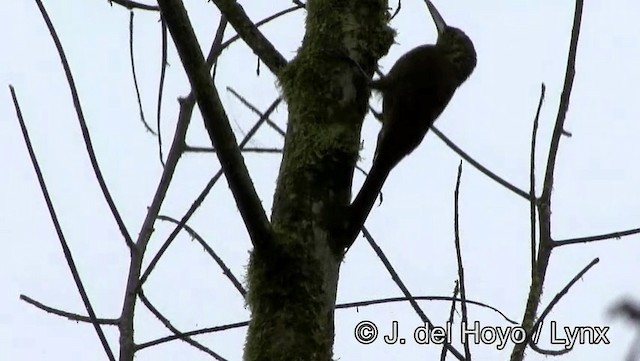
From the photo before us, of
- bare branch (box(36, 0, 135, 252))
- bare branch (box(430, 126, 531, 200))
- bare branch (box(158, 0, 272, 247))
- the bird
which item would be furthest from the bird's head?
bare branch (box(158, 0, 272, 247))

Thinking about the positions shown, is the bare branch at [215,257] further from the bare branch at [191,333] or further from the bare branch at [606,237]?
the bare branch at [606,237]

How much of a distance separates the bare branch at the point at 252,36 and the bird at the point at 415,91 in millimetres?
500

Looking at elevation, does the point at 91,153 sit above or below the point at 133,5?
below

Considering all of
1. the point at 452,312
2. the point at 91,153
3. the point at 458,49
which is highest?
the point at 458,49

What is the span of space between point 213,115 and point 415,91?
1.71 m

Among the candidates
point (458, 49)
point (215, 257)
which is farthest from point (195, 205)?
point (458, 49)

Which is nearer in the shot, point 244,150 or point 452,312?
point 452,312

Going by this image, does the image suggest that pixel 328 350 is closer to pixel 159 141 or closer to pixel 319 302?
pixel 319 302

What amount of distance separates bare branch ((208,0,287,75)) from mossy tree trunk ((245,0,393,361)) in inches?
2.5

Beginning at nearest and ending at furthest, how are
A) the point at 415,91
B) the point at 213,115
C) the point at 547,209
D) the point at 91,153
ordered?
the point at 213,115 → the point at 547,209 → the point at 91,153 → the point at 415,91

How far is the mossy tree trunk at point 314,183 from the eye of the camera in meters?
2.20

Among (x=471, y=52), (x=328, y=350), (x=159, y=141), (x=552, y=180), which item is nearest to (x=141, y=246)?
(x=159, y=141)

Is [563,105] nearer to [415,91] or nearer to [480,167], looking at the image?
[480,167]

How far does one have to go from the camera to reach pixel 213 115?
2.00 metres
